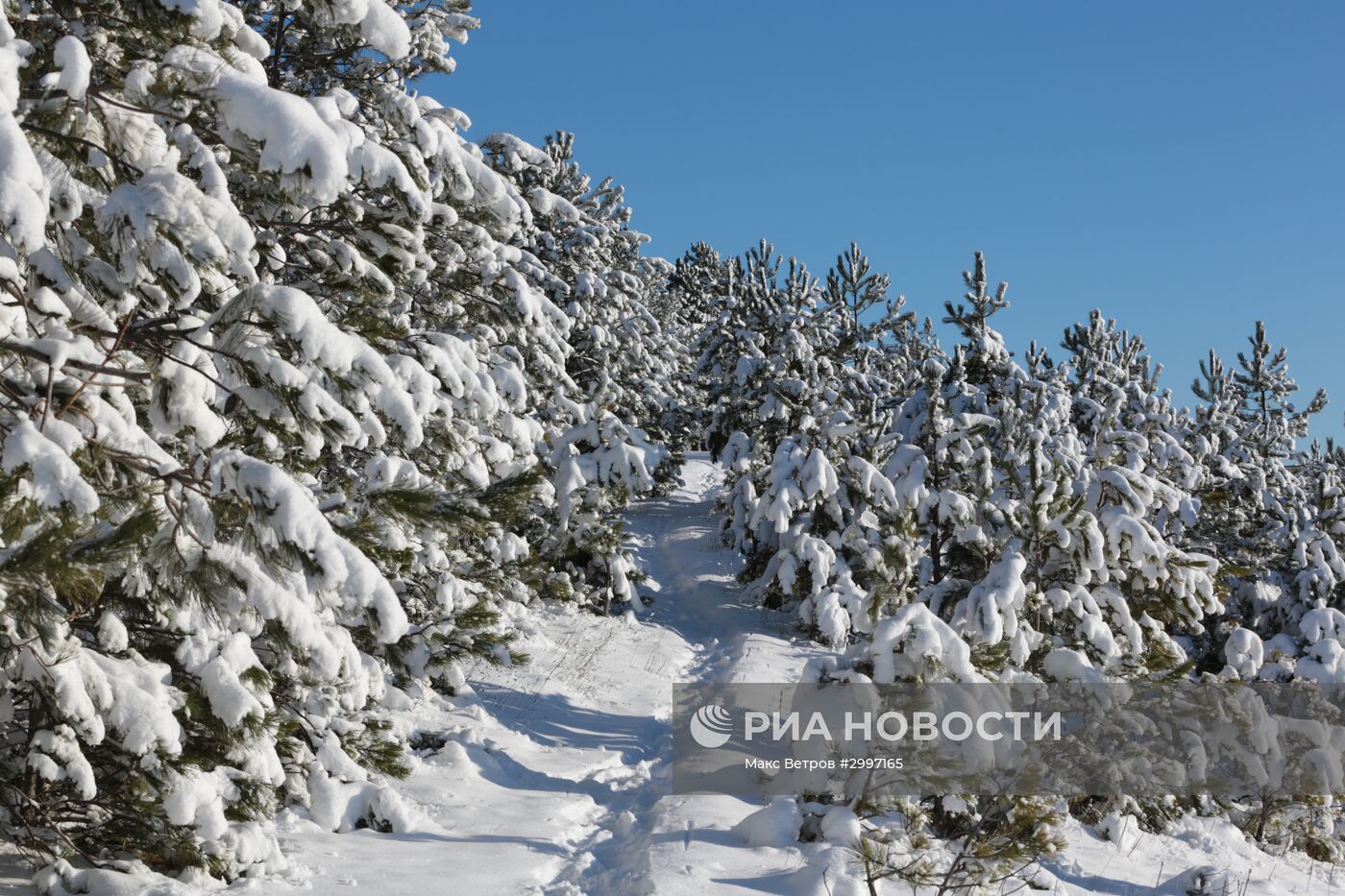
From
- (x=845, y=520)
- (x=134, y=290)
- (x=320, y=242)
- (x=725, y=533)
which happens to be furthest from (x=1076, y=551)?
(x=725, y=533)

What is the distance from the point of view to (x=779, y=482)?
15.3 meters

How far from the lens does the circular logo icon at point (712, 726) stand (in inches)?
376

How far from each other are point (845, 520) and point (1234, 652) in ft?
21.6

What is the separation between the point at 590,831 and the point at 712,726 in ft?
10.4

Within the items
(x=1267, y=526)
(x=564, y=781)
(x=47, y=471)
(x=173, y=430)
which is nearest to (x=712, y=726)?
(x=564, y=781)

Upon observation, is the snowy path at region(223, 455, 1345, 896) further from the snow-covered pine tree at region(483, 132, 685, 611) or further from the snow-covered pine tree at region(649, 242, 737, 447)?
the snow-covered pine tree at region(649, 242, 737, 447)

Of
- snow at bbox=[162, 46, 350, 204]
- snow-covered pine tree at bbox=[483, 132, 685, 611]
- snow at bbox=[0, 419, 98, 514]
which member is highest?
snow-covered pine tree at bbox=[483, 132, 685, 611]

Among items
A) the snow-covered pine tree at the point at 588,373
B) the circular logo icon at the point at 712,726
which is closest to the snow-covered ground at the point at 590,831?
the circular logo icon at the point at 712,726

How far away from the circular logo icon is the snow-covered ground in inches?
14.8

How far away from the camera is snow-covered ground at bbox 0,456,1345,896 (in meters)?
5.59

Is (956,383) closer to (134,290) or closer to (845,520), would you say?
(845,520)

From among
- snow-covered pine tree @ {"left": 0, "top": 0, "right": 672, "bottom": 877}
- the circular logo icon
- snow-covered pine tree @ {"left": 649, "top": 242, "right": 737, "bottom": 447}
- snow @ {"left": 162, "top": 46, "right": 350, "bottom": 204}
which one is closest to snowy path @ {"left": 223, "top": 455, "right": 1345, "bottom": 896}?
the circular logo icon

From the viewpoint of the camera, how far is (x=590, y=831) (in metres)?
6.98

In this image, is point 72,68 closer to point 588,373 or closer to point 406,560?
point 406,560
